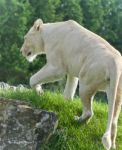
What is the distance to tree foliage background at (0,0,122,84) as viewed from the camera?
2977cm

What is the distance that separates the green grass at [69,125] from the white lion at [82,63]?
6.6 inches

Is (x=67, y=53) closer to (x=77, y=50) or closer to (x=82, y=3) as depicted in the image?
(x=77, y=50)

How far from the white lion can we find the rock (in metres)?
0.55

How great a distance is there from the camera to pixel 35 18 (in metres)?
33.9

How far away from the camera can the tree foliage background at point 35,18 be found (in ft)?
97.7

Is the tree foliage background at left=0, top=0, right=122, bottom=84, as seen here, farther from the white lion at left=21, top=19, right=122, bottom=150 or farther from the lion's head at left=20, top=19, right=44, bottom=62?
the white lion at left=21, top=19, right=122, bottom=150

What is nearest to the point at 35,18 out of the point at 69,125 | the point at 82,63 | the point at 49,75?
the point at 49,75

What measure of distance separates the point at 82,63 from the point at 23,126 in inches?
42.3

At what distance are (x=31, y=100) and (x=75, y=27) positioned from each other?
1.15 metres

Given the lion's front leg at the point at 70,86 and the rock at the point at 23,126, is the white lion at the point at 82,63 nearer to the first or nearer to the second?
the lion's front leg at the point at 70,86

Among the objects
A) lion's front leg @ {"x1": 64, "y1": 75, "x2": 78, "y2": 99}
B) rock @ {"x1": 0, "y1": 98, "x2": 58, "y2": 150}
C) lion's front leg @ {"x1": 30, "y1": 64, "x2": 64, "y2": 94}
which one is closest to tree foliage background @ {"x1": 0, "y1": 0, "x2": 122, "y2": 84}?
lion's front leg @ {"x1": 64, "y1": 75, "x2": 78, "y2": 99}

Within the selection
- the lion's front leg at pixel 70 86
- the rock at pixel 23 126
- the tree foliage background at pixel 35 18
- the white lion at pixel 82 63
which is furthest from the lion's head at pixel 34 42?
the tree foliage background at pixel 35 18

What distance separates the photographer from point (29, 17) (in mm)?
33188

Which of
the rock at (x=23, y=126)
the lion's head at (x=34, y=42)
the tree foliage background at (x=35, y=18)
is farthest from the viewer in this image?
the tree foliage background at (x=35, y=18)
